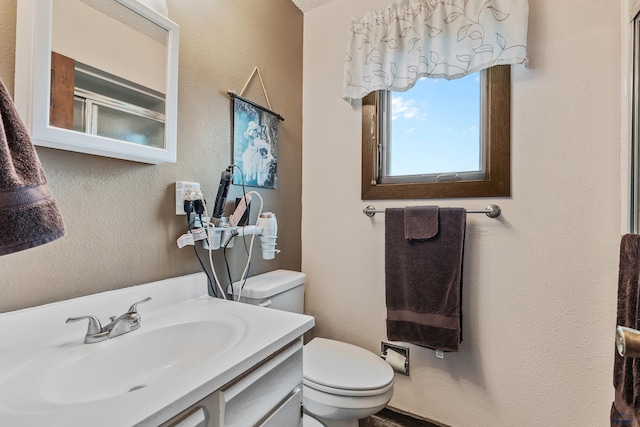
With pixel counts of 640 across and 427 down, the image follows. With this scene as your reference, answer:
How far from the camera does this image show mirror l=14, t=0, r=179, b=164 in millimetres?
646

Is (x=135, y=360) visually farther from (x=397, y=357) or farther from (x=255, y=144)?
(x=397, y=357)

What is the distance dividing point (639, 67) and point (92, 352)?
179 centimetres

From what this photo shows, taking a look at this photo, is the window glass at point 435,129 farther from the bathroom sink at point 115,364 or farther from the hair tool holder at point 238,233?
the bathroom sink at point 115,364

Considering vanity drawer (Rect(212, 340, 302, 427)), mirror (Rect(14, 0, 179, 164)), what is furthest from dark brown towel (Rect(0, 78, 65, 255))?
vanity drawer (Rect(212, 340, 302, 427))

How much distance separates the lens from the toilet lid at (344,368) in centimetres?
104

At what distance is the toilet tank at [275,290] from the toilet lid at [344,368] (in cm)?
23

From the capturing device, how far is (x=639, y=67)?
90 centimetres

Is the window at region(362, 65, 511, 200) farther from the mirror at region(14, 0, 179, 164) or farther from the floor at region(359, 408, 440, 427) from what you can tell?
the floor at region(359, 408, 440, 427)

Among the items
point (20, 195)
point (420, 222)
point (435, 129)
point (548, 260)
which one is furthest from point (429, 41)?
point (20, 195)

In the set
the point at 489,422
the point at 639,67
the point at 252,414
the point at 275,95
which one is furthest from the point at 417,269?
the point at 275,95

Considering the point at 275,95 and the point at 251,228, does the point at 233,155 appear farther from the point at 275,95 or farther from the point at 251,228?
the point at 275,95

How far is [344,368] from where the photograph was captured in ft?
3.72

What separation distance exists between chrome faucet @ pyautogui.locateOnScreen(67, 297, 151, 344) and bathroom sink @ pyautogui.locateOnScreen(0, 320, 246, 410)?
0.01m

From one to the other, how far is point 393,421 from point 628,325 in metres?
1.06
